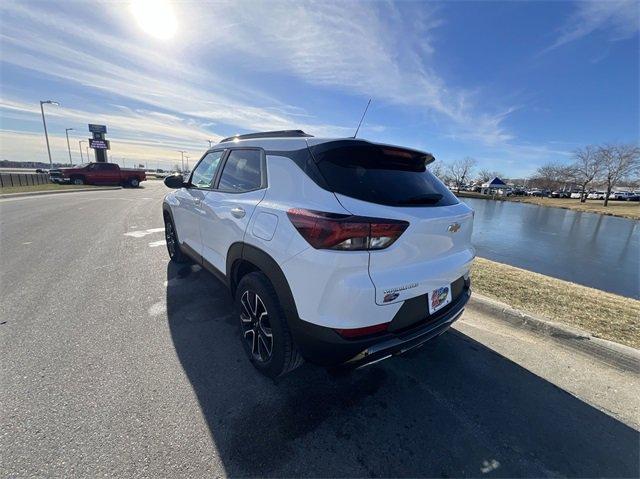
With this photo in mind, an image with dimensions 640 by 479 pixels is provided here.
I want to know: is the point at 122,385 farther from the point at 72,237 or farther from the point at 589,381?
the point at 72,237

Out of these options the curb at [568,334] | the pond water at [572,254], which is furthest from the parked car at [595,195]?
the curb at [568,334]

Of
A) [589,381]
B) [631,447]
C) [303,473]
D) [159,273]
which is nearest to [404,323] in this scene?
[303,473]

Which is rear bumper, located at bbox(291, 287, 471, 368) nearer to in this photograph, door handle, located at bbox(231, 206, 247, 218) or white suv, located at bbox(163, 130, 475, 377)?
white suv, located at bbox(163, 130, 475, 377)

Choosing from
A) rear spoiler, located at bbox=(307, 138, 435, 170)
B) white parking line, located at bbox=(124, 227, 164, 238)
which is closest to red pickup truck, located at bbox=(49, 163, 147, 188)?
white parking line, located at bbox=(124, 227, 164, 238)

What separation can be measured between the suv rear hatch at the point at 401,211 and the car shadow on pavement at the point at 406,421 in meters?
0.91

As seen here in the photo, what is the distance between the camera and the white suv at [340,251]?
1819 mm

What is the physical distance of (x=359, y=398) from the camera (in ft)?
7.50

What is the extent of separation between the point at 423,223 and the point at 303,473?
1694mm

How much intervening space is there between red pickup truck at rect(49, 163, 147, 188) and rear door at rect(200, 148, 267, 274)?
2803 centimetres

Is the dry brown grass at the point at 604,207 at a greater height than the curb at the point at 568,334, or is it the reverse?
the curb at the point at 568,334

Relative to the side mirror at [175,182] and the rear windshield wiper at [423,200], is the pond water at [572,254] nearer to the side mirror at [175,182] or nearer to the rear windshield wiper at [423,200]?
the rear windshield wiper at [423,200]

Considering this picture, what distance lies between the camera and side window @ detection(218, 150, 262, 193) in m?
2.60

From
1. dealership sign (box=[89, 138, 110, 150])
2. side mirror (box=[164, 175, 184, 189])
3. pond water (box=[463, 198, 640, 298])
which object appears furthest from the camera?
dealership sign (box=[89, 138, 110, 150])

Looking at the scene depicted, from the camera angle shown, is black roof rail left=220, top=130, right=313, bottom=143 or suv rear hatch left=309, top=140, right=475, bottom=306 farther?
black roof rail left=220, top=130, right=313, bottom=143
